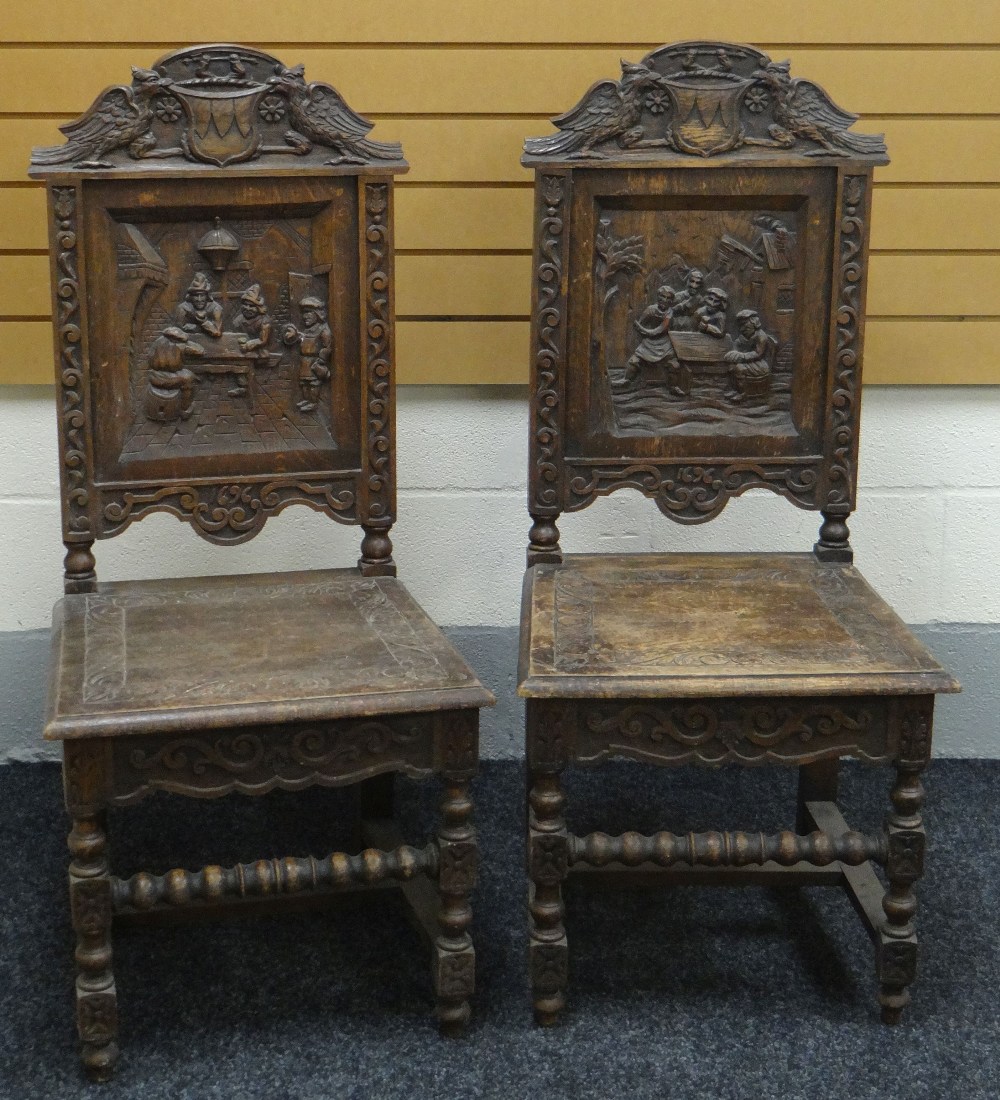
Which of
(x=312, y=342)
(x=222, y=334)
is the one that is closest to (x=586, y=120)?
(x=312, y=342)

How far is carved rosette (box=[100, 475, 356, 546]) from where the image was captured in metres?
2.36

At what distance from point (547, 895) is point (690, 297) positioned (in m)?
1.00

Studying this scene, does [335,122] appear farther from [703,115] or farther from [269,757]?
[269,757]

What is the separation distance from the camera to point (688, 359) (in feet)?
8.05

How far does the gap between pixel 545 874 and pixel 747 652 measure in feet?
1.44

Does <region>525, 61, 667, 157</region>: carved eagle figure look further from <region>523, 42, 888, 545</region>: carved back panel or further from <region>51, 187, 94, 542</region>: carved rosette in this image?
<region>51, 187, 94, 542</region>: carved rosette

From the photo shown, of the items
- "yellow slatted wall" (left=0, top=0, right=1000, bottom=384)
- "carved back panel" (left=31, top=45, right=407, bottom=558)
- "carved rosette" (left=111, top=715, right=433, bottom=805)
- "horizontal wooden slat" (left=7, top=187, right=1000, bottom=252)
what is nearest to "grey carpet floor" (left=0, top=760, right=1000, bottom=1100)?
"carved rosette" (left=111, top=715, right=433, bottom=805)

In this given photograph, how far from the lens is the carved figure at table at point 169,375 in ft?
7.68

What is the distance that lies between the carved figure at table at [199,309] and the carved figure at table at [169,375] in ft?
0.07

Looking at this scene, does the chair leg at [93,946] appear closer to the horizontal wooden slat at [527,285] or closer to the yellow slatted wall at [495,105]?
the yellow slatted wall at [495,105]

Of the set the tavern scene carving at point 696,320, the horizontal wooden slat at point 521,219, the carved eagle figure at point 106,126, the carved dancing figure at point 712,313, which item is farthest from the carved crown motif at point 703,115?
the carved eagle figure at point 106,126
